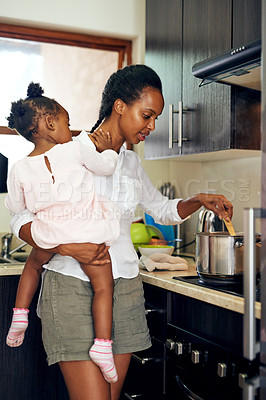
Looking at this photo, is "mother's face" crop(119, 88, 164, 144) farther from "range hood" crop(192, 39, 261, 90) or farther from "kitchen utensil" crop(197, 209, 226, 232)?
"kitchen utensil" crop(197, 209, 226, 232)

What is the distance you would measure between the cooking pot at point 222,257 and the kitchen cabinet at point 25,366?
2.82 ft

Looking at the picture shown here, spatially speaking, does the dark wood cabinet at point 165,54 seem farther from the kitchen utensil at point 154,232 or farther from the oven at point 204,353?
the oven at point 204,353

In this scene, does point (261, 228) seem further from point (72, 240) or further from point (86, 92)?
point (86, 92)

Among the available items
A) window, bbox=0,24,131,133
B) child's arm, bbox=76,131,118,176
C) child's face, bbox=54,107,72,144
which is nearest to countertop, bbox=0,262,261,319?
child's arm, bbox=76,131,118,176

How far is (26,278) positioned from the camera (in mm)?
1809

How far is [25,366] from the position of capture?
7.11 feet

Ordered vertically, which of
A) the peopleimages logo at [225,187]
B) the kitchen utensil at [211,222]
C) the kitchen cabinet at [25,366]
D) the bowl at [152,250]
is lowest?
the kitchen cabinet at [25,366]

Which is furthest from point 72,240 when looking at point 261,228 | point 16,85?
point 16,85

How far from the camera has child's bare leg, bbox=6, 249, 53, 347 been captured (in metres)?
1.74

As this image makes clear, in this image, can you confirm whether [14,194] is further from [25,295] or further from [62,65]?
[62,65]

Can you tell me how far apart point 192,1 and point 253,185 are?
2.99 ft

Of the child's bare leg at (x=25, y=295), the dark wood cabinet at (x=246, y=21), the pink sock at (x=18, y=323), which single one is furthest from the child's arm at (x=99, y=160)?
the dark wood cabinet at (x=246, y=21)

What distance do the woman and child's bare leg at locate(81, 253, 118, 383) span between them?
4 centimetres

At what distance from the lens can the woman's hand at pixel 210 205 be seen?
1853mm
